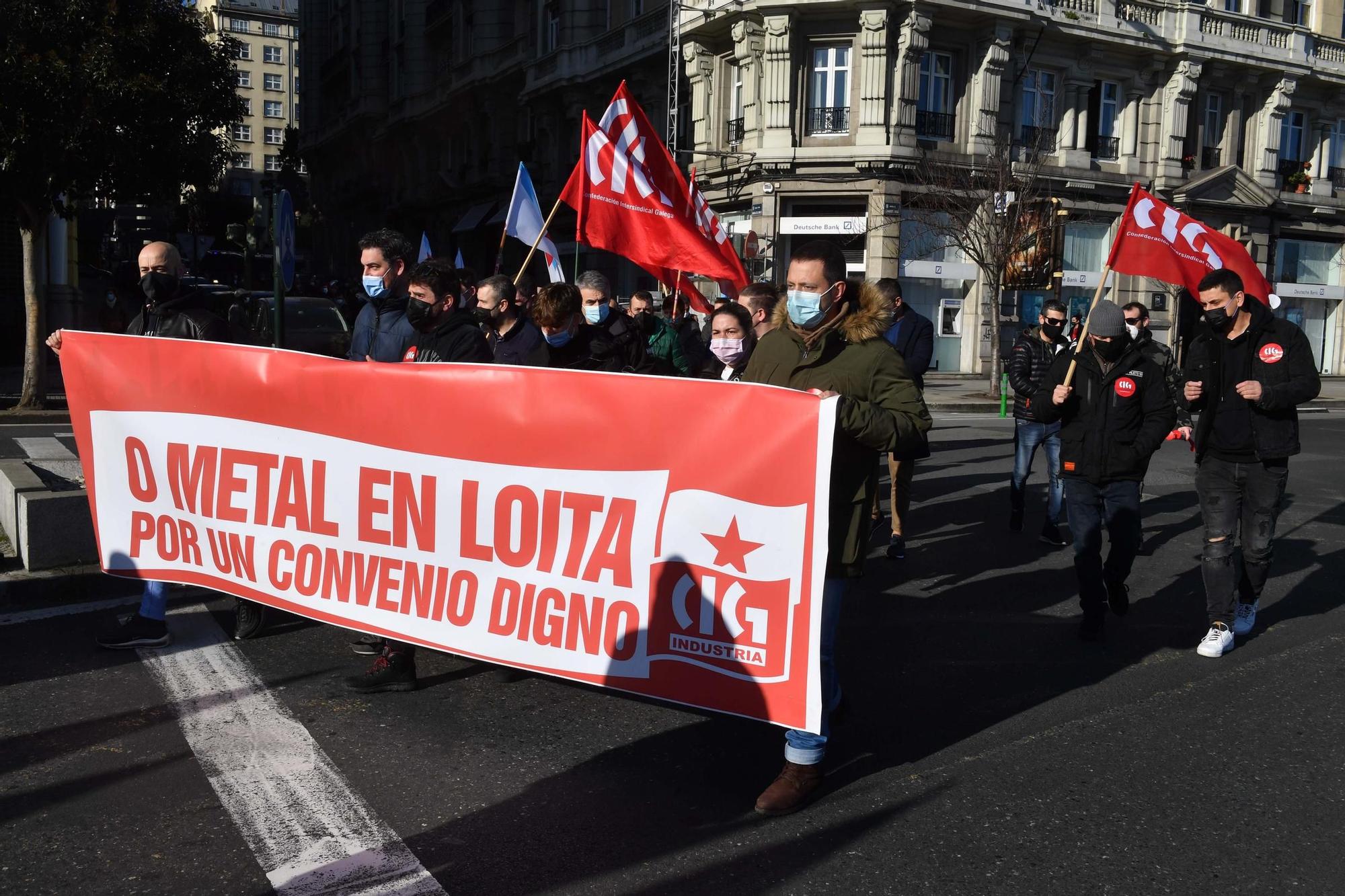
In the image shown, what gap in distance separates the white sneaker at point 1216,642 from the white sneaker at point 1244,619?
14.1 inches

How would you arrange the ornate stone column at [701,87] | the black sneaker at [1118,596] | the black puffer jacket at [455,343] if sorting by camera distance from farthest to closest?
the ornate stone column at [701,87] → the black sneaker at [1118,596] → the black puffer jacket at [455,343]

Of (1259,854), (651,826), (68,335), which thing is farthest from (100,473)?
(1259,854)

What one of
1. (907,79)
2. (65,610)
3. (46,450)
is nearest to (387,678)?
(65,610)

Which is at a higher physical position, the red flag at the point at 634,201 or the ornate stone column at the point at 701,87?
the ornate stone column at the point at 701,87

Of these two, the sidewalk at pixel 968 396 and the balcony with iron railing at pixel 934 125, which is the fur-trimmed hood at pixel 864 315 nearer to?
the sidewalk at pixel 968 396

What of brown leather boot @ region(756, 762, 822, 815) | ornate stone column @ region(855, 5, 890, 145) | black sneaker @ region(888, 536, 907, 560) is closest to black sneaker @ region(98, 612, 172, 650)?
brown leather boot @ region(756, 762, 822, 815)

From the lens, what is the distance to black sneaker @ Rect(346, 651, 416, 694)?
515cm

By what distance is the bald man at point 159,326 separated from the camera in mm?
5707

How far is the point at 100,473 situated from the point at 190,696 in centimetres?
142

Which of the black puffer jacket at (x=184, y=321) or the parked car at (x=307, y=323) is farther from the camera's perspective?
the parked car at (x=307, y=323)

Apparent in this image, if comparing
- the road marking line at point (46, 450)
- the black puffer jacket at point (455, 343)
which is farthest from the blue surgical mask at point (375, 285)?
the road marking line at point (46, 450)

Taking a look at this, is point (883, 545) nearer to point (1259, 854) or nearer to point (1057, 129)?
point (1259, 854)

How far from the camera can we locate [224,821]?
3.81m

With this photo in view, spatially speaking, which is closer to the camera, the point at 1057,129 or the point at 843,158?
the point at 843,158
